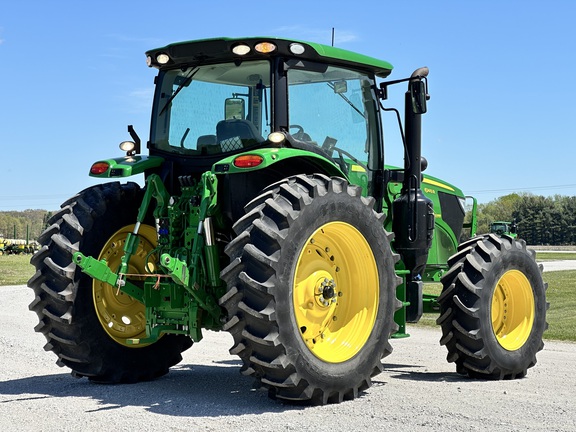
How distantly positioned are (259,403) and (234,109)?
9.16 feet

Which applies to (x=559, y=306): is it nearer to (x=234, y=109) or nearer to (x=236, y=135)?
(x=234, y=109)

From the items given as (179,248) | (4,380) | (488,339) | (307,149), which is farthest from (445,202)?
(4,380)

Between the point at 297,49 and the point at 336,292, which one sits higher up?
the point at 297,49

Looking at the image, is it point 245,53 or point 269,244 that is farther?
point 245,53

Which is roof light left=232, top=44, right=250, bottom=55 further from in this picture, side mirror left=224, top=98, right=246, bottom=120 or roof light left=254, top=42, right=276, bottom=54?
side mirror left=224, top=98, right=246, bottom=120

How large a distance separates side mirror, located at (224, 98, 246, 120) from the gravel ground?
8.56 feet

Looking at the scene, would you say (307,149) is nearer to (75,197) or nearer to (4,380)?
(75,197)

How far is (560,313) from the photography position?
18062 mm

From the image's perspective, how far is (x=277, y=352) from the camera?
637cm

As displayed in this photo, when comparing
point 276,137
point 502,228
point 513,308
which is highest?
point 276,137

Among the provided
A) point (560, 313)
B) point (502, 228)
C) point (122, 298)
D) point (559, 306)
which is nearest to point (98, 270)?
point (122, 298)

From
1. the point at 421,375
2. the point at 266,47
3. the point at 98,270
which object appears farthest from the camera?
the point at 421,375

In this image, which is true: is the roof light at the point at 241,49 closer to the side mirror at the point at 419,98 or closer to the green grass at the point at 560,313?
the side mirror at the point at 419,98

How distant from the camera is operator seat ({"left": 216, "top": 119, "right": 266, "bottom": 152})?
7566 mm
